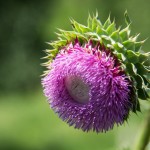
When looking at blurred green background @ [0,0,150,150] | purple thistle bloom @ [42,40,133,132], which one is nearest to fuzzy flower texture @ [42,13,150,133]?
purple thistle bloom @ [42,40,133,132]

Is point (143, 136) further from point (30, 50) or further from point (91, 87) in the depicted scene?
point (30, 50)

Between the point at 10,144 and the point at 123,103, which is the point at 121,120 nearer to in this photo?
the point at 123,103

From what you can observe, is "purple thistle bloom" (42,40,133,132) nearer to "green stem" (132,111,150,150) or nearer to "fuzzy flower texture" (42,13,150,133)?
"fuzzy flower texture" (42,13,150,133)

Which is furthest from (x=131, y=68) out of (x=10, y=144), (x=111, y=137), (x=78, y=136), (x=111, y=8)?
(x=111, y=8)

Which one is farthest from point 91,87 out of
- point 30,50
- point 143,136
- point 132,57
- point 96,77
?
point 30,50

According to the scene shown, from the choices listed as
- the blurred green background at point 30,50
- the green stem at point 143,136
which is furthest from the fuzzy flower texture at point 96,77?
the blurred green background at point 30,50

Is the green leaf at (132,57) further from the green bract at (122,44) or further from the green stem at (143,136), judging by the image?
the green stem at (143,136)
